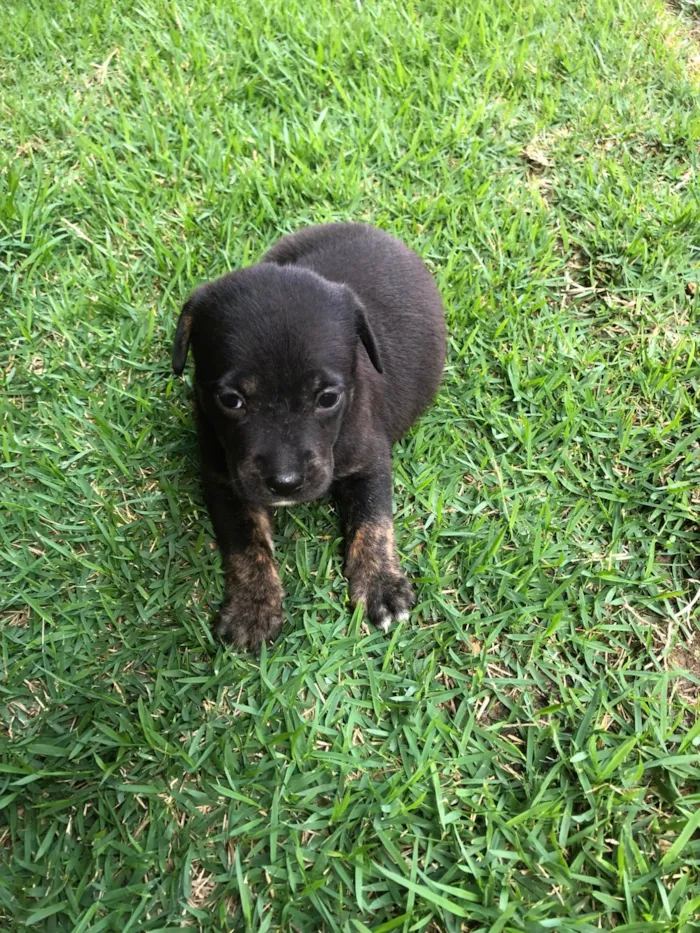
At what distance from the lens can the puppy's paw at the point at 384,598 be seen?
3.20 metres

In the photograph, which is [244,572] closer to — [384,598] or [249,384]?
[384,598]

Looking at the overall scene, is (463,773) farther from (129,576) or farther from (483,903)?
(129,576)

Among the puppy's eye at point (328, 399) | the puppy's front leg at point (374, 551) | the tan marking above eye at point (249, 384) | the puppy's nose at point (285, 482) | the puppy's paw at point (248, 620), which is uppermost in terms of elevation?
the tan marking above eye at point (249, 384)

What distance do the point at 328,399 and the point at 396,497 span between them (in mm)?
916

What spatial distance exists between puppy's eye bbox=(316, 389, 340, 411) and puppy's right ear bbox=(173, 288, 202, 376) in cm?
61

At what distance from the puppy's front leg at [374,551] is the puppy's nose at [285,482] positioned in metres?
0.65

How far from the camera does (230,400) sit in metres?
2.78

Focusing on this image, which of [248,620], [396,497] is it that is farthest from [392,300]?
[248,620]

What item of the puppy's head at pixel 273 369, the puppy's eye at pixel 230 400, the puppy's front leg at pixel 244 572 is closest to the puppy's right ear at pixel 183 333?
the puppy's head at pixel 273 369

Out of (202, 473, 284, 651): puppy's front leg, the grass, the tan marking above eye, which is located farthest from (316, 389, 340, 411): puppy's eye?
the grass

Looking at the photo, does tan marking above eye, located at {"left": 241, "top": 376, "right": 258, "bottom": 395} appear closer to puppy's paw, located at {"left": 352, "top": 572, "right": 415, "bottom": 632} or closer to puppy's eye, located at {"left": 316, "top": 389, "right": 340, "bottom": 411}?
puppy's eye, located at {"left": 316, "top": 389, "right": 340, "bottom": 411}

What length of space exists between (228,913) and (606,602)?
80.4 inches

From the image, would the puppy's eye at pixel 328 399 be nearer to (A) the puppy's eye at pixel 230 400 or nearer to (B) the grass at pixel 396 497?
(A) the puppy's eye at pixel 230 400

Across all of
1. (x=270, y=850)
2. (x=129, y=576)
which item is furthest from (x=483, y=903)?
(x=129, y=576)
